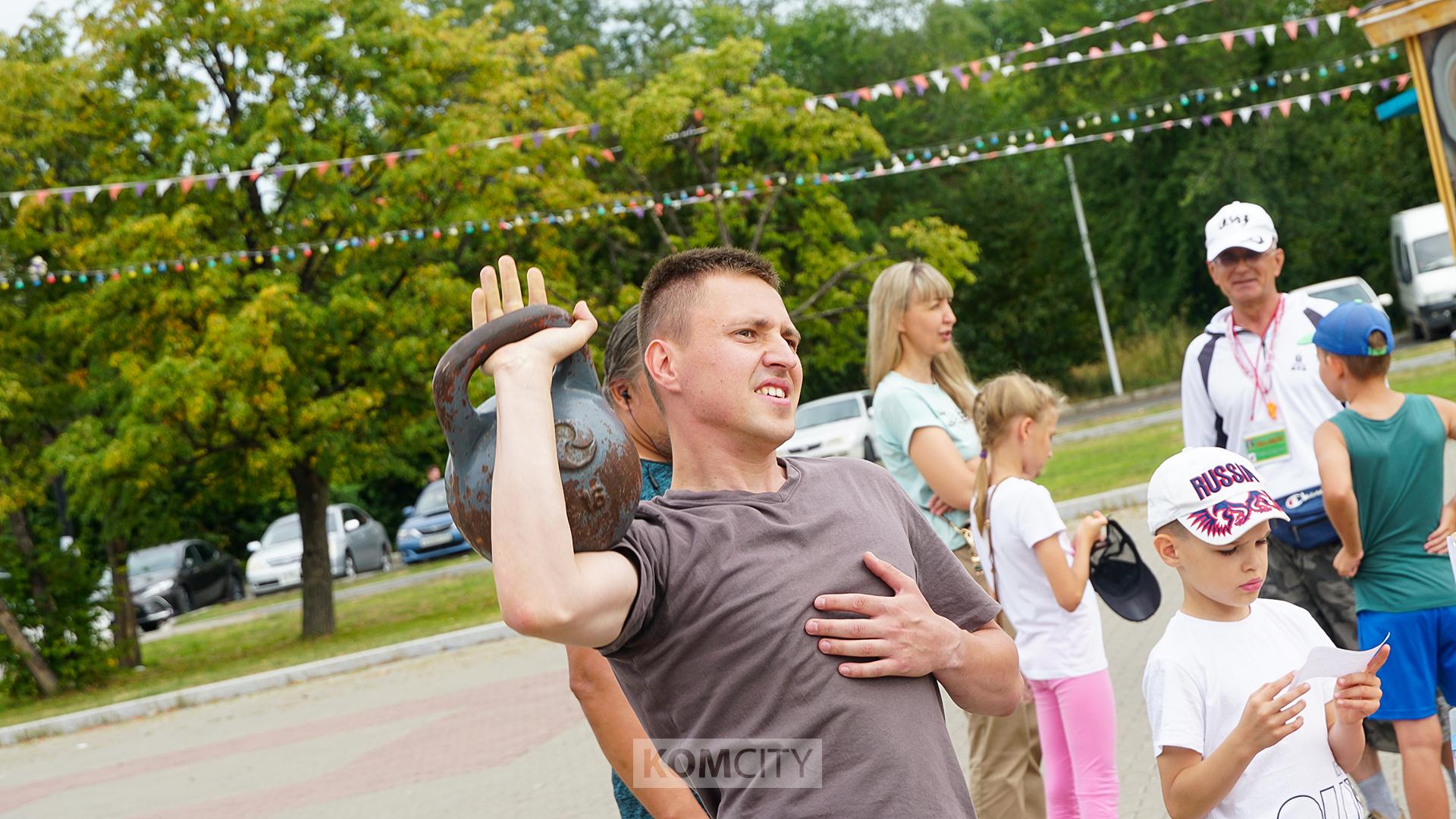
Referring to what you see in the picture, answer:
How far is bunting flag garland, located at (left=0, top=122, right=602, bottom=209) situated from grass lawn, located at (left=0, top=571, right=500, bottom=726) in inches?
216

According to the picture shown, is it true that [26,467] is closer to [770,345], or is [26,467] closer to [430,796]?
[430,796]

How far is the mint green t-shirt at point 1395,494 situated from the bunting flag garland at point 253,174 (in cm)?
1211

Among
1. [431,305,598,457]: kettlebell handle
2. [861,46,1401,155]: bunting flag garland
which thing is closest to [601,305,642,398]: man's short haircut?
[431,305,598,457]: kettlebell handle

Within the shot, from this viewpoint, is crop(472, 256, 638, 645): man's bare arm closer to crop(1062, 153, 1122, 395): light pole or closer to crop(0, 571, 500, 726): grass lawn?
crop(0, 571, 500, 726): grass lawn

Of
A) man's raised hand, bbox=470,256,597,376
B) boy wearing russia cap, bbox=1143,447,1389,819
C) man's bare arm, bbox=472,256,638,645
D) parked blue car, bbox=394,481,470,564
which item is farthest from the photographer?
parked blue car, bbox=394,481,470,564

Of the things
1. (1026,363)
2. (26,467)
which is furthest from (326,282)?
(1026,363)

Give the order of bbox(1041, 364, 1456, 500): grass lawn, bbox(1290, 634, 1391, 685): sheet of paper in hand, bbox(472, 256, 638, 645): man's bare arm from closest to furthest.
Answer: bbox(472, 256, 638, 645): man's bare arm < bbox(1290, 634, 1391, 685): sheet of paper in hand < bbox(1041, 364, 1456, 500): grass lawn

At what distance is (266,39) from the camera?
1762cm

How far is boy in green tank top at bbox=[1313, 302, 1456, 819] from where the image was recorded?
426cm

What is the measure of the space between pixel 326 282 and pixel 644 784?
55.0ft

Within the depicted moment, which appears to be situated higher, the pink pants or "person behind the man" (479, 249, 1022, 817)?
"person behind the man" (479, 249, 1022, 817)

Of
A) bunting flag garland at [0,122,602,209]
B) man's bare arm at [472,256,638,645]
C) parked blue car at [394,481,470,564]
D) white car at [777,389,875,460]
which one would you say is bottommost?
parked blue car at [394,481,470,564]

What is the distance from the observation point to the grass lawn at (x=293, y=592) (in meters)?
26.0

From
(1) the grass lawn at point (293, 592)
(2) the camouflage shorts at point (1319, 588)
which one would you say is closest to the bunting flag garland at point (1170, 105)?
(1) the grass lawn at point (293, 592)
